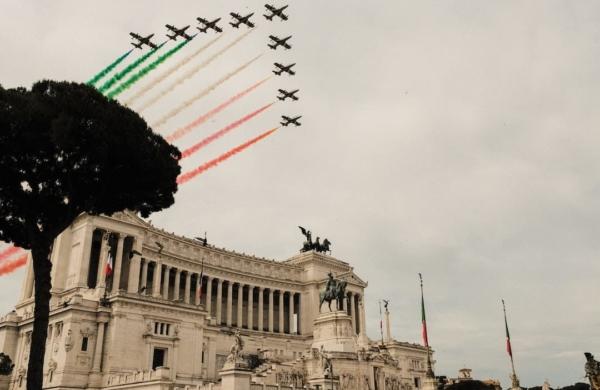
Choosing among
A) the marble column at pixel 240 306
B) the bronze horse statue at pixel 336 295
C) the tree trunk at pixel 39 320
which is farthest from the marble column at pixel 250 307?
the tree trunk at pixel 39 320

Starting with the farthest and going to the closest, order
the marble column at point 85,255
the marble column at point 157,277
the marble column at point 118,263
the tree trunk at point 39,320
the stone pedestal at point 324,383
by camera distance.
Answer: the marble column at point 157,277
the marble column at point 118,263
the marble column at point 85,255
the stone pedestal at point 324,383
the tree trunk at point 39,320

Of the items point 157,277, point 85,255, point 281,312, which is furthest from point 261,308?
point 85,255

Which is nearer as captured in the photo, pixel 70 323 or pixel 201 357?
pixel 70 323

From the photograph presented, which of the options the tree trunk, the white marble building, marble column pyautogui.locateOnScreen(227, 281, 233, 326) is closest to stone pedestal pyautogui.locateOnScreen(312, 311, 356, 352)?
the white marble building

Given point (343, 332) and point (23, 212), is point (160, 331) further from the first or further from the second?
point (23, 212)

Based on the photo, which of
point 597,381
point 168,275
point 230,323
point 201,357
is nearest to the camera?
point 597,381

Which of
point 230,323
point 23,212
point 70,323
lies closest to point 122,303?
point 70,323

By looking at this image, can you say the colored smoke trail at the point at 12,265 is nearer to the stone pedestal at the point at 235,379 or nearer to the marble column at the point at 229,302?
the marble column at the point at 229,302
